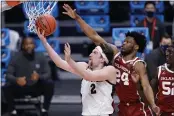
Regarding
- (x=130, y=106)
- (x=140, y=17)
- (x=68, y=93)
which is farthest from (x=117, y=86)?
(x=140, y=17)

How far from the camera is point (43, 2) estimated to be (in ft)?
21.5

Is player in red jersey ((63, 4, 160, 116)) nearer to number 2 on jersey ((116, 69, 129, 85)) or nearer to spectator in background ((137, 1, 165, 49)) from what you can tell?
number 2 on jersey ((116, 69, 129, 85))

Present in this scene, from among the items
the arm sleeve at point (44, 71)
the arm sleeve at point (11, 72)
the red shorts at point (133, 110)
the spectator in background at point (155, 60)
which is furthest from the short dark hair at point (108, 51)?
the arm sleeve at point (11, 72)

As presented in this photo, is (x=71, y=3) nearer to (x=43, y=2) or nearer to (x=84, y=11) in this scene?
(x=84, y=11)

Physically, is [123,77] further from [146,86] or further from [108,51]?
[108,51]

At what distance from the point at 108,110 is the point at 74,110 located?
290 cm

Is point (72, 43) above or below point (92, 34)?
below

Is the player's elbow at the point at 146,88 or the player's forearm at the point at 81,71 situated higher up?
the player's forearm at the point at 81,71

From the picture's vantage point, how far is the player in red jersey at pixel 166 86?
20.3 ft

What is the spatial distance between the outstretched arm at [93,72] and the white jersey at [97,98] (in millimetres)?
125

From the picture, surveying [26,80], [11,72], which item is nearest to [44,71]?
[26,80]

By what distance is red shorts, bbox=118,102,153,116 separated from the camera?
625 cm

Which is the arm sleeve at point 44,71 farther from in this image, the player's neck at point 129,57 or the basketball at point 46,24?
the basketball at point 46,24

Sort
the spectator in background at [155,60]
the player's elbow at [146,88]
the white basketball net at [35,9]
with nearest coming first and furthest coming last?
the white basketball net at [35,9]
the player's elbow at [146,88]
the spectator in background at [155,60]
